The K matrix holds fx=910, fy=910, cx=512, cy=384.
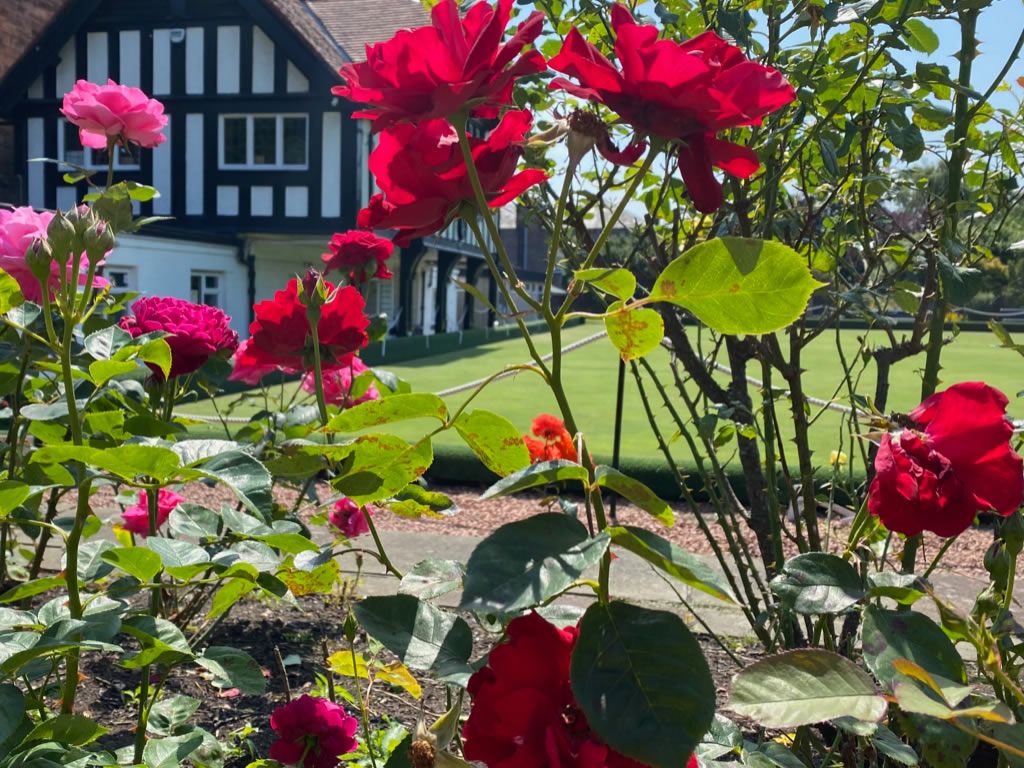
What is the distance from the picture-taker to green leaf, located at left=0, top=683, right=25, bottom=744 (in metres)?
0.67

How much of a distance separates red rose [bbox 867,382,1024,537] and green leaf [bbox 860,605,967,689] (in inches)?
2.7

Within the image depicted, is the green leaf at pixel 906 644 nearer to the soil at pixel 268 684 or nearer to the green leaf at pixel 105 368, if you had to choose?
the green leaf at pixel 105 368

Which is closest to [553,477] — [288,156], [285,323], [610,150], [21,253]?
[610,150]

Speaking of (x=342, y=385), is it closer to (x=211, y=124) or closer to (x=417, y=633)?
(x=417, y=633)

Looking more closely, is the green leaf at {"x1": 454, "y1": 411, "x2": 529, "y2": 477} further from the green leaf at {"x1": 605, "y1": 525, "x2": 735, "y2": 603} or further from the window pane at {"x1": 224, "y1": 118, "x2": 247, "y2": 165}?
the window pane at {"x1": 224, "y1": 118, "x2": 247, "y2": 165}

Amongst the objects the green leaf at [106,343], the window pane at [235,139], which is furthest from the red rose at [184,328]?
the window pane at [235,139]

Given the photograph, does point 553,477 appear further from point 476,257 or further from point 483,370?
point 476,257

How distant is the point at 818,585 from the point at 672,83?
13.6 inches

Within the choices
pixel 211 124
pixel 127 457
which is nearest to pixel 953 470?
pixel 127 457

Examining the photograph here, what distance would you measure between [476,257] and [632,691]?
20497 millimetres

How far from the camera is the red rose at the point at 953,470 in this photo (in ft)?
1.94

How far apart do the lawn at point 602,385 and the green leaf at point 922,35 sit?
3.45 feet

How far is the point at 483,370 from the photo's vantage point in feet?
42.1

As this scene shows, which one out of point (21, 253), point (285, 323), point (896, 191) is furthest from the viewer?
point (896, 191)
